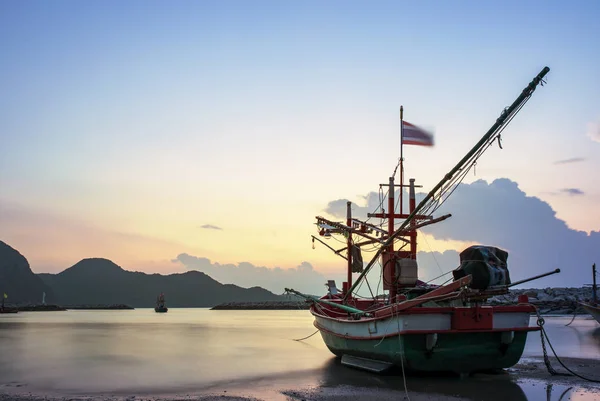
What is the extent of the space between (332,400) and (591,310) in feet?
138

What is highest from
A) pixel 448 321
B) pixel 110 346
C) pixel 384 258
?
pixel 384 258

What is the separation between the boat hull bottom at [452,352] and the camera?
61.4 ft

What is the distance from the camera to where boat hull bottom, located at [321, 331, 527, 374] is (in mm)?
18719

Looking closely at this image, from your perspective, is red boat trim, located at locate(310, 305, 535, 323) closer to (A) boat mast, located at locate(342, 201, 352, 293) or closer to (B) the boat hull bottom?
(B) the boat hull bottom

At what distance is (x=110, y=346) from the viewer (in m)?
37.7

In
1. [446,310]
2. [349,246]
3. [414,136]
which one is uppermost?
[414,136]

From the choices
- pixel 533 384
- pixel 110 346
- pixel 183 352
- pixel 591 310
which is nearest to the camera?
pixel 533 384

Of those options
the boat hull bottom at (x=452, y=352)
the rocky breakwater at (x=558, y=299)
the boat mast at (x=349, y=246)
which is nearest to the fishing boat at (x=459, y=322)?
the boat hull bottom at (x=452, y=352)

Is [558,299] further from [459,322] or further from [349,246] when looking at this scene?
[459,322]

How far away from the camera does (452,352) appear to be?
1898 cm

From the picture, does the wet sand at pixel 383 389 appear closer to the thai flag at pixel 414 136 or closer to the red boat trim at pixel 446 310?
the red boat trim at pixel 446 310

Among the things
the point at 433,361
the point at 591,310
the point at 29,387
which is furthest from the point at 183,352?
the point at 591,310

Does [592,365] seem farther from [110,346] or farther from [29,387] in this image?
[110,346]

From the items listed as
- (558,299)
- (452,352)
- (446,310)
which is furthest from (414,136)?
(558,299)
